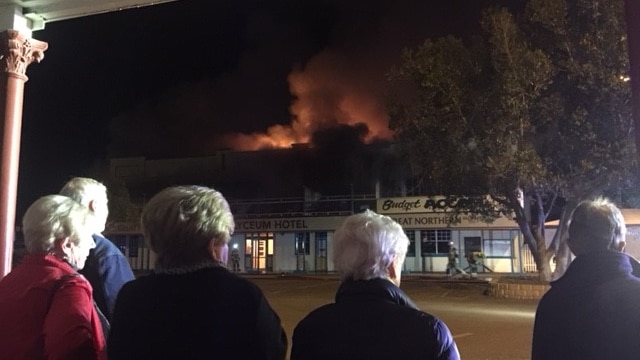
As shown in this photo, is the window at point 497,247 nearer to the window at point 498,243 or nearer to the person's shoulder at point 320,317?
the window at point 498,243

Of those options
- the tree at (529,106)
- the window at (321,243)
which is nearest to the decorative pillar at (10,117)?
the tree at (529,106)

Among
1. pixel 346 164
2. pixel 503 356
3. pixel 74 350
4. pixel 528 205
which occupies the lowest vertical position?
pixel 503 356

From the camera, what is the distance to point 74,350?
2076 millimetres

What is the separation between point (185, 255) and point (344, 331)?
61cm

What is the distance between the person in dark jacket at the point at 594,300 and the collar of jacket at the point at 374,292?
72cm

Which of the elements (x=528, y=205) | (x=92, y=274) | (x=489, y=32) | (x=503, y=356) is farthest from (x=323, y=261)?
(x=92, y=274)

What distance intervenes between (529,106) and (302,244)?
18260 mm

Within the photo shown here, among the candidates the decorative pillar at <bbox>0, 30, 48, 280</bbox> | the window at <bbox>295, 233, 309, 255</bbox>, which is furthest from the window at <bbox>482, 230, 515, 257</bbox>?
the decorative pillar at <bbox>0, 30, 48, 280</bbox>

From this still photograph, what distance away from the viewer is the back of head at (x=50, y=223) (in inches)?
93.7

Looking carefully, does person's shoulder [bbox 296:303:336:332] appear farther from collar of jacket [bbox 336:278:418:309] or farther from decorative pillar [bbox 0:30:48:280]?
decorative pillar [bbox 0:30:48:280]

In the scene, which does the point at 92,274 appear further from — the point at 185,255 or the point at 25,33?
the point at 25,33

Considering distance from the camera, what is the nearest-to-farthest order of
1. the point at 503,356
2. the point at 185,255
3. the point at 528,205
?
the point at 185,255
the point at 503,356
the point at 528,205

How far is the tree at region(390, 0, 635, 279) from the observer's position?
13938 mm

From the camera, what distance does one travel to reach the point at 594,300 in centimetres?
224
